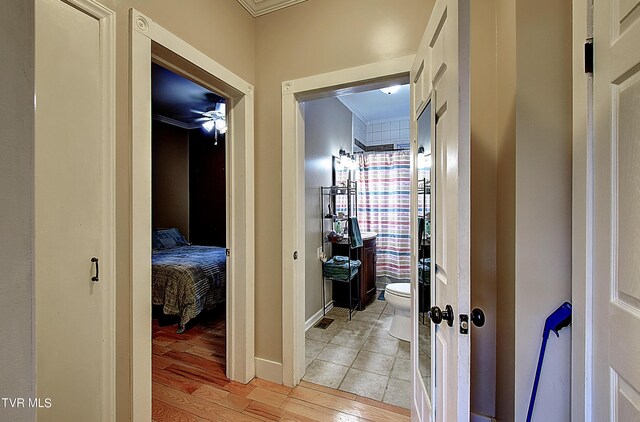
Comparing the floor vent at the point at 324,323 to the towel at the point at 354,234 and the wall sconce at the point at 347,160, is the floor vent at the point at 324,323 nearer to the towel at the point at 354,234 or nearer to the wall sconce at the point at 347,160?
the towel at the point at 354,234

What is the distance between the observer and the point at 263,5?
1.96m

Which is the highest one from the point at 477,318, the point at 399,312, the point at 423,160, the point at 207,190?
the point at 207,190

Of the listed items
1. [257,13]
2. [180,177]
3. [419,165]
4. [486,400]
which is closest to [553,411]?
[486,400]

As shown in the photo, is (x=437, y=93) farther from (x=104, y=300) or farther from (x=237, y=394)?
(x=237, y=394)

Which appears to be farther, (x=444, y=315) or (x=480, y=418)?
(x=480, y=418)

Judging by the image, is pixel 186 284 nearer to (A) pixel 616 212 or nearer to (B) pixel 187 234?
(B) pixel 187 234

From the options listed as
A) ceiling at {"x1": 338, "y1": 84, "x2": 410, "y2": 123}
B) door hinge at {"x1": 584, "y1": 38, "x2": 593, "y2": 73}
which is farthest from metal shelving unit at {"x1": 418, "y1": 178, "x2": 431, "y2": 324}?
ceiling at {"x1": 338, "y1": 84, "x2": 410, "y2": 123}

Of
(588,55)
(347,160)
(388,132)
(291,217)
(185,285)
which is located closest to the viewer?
(588,55)

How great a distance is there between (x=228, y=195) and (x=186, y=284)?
1.46 meters

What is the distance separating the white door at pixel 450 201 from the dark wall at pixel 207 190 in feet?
14.0

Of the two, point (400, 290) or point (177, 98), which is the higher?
point (177, 98)

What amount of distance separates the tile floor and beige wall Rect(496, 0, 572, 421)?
17.7 inches

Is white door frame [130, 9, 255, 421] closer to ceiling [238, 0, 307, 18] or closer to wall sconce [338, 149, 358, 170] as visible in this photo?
ceiling [238, 0, 307, 18]

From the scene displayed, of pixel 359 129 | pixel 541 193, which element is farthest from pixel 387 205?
pixel 541 193
